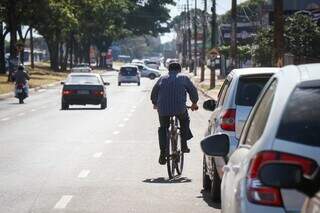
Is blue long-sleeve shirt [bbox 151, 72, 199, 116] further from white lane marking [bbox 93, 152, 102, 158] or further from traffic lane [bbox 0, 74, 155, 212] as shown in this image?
white lane marking [bbox 93, 152, 102, 158]

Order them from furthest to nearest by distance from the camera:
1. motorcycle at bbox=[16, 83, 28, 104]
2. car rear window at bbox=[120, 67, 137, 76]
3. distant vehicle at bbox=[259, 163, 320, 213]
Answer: car rear window at bbox=[120, 67, 137, 76]
motorcycle at bbox=[16, 83, 28, 104]
distant vehicle at bbox=[259, 163, 320, 213]

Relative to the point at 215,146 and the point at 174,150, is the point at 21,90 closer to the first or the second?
the point at 174,150

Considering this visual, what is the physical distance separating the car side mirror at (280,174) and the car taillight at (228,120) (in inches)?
270

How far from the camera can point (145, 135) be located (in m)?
22.7

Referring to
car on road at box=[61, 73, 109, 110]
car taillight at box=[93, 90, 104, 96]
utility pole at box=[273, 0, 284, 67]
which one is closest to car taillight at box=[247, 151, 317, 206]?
utility pole at box=[273, 0, 284, 67]

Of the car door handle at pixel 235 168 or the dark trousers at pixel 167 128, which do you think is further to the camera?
the dark trousers at pixel 167 128

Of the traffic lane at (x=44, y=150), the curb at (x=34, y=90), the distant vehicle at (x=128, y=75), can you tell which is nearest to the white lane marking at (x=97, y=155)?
the traffic lane at (x=44, y=150)

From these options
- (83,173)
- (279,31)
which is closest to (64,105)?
(279,31)

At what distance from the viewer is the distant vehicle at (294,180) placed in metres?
3.89

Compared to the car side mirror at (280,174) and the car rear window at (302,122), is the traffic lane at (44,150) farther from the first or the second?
the car side mirror at (280,174)

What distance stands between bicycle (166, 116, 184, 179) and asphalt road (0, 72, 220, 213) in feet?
0.62

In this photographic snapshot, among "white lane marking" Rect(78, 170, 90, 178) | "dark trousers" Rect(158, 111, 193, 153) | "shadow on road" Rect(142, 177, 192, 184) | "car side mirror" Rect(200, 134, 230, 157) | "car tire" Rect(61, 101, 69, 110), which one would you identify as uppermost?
"car side mirror" Rect(200, 134, 230, 157)

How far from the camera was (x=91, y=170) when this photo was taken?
14.9 meters

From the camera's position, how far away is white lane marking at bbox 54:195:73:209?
35.9ft
